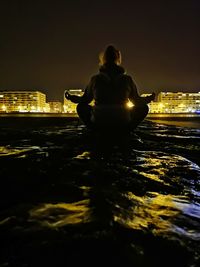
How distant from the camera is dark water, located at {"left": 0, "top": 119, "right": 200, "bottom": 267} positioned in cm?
207

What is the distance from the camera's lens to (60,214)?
2.87 meters

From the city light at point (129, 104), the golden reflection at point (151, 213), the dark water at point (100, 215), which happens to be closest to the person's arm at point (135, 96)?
the city light at point (129, 104)

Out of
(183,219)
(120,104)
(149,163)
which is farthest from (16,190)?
(120,104)

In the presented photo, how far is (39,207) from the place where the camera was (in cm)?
305

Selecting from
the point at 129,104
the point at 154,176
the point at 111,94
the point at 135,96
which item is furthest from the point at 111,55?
the point at 154,176

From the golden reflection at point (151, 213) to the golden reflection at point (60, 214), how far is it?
401 millimetres

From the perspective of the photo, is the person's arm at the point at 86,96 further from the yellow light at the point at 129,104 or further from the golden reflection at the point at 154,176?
the golden reflection at the point at 154,176

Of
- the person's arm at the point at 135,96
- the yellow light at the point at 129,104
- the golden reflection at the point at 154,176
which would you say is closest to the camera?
the golden reflection at the point at 154,176

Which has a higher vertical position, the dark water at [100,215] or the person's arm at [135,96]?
the person's arm at [135,96]

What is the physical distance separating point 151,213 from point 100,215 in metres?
0.58

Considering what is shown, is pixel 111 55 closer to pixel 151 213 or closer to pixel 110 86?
pixel 110 86

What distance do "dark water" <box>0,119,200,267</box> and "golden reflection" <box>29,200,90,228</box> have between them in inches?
0.4

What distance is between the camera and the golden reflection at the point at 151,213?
2.59 meters

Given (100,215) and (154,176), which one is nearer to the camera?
(100,215)
